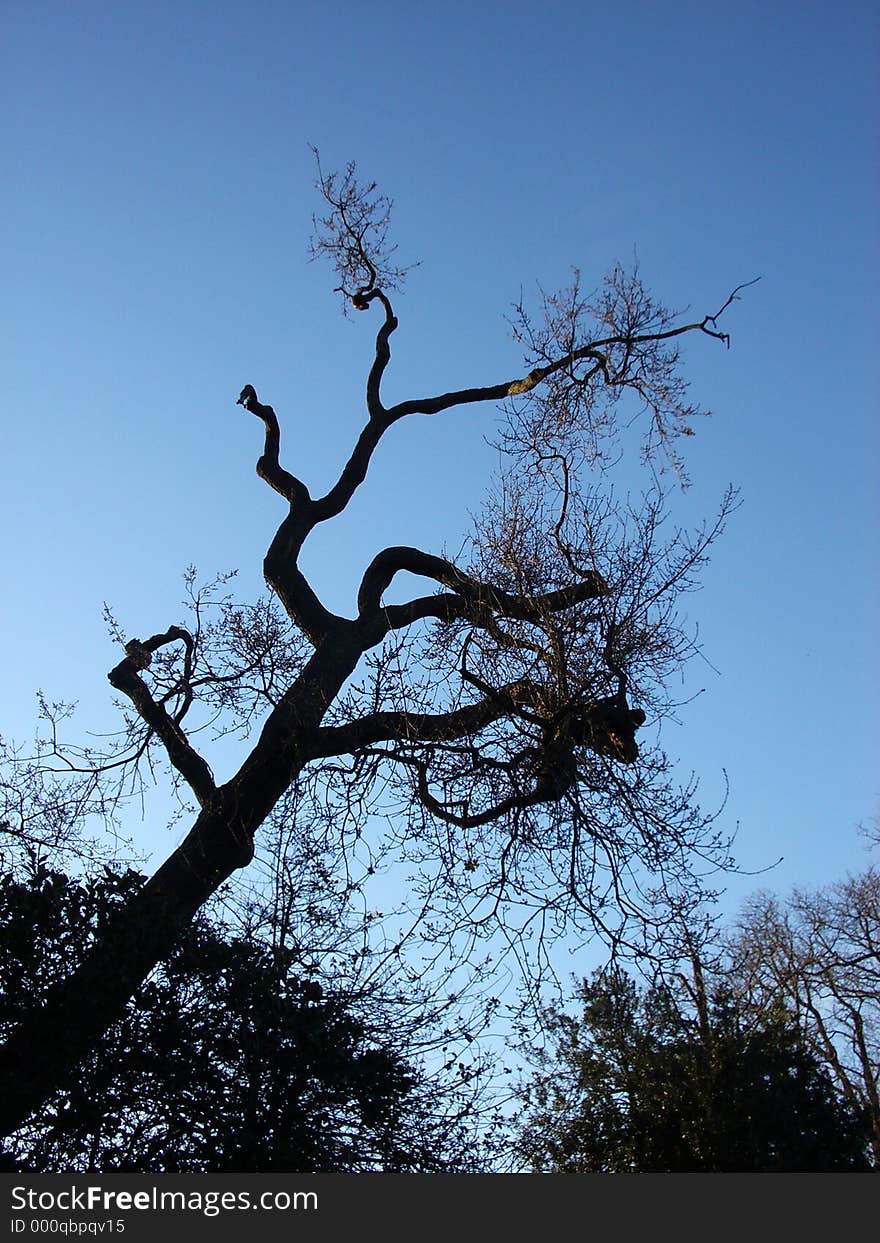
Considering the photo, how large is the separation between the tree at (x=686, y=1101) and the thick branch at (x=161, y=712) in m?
3.16

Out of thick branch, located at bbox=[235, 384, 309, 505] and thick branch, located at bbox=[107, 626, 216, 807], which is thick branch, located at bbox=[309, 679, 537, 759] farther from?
thick branch, located at bbox=[235, 384, 309, 505]

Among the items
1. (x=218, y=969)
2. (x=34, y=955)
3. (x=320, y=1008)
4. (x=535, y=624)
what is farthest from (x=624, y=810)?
(x=34, y=955)

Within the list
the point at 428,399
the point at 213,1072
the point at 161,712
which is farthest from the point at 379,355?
the point at 213,1072

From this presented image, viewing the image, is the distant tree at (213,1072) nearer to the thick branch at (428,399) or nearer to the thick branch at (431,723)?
the thick branch at (431,723)

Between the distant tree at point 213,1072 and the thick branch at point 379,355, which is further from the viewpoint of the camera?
the thick branch at point 379,355

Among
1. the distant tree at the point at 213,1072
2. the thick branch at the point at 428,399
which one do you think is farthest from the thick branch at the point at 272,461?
the distant tree at the point at 213,1072

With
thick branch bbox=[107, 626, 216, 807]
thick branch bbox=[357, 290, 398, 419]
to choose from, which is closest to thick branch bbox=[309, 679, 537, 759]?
thick branch bbox=[107, 626, 216, 807]

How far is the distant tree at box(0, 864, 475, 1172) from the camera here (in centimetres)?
459

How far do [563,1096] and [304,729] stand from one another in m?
3.88

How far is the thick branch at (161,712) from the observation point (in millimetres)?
7457

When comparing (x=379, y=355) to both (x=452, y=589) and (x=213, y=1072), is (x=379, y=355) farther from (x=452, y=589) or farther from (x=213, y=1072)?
(x=213, y=1072)

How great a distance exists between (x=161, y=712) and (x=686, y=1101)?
16.3ft

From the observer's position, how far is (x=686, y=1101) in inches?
302

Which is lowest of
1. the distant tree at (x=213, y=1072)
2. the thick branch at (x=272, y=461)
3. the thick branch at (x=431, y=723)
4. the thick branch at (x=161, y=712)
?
the distant tree at (x=213, y=1072)
